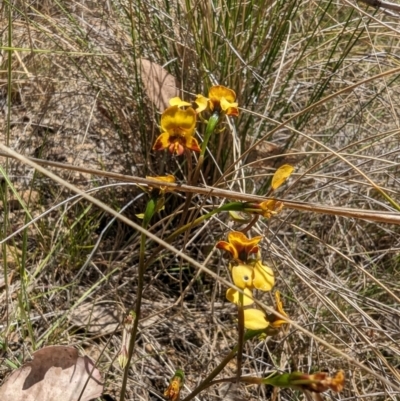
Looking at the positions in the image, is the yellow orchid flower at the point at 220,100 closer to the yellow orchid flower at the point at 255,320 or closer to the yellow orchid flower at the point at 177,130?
the yellow orchid flower at the point at 177,130

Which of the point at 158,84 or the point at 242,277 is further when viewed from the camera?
the point at 158,84

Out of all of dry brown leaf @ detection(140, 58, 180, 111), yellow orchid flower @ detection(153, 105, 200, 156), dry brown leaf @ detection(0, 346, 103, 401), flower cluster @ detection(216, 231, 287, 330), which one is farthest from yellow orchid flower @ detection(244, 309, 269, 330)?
dry brown leaf @ detection(140, 58, 180, 111)

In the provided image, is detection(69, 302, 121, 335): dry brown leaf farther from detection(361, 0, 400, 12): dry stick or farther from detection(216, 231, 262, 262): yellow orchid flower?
detection(361, 0, 400, 12): dry stick

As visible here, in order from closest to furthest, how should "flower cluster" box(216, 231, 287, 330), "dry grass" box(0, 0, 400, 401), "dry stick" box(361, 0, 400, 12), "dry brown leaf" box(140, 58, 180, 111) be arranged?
"flower cluster" box(216, 231, 287, 330) → "dry stick" box(361, 0, 400, 12) → "dry grass" box(0, 0, 400, 401) → "dry brown leaf" box(140, 58, 180, 111)

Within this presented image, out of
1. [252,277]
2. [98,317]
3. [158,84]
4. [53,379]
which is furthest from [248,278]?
[158,84]

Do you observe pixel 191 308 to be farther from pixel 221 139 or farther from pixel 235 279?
pixel 235 279

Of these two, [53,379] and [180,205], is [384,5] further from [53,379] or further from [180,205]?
[53,379]
